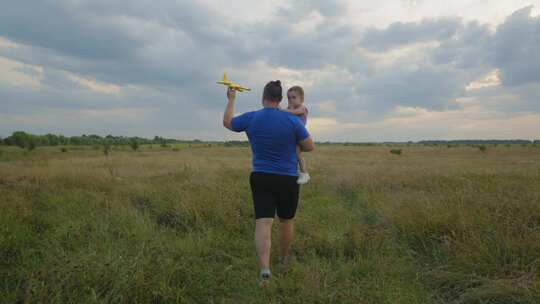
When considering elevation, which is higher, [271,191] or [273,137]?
[273,137]

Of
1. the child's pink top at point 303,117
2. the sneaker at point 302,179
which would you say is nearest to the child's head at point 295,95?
the child's pink top at point 303,117

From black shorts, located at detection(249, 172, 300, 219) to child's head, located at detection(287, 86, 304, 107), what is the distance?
3.68 feet

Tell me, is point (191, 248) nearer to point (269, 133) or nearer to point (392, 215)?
point (269, 133)

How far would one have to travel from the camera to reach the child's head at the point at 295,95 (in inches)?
148

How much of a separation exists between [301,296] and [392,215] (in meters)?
2.92

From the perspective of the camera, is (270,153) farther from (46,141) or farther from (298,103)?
(46,141)

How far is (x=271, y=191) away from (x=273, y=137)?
55 cm

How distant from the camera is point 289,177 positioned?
302 centimetres

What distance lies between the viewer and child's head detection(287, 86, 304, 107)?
376 cm

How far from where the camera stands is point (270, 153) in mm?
2941

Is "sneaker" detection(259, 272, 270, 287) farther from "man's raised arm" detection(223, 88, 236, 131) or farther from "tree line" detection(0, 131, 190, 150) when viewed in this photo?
"tree line" detection(0, 131, 190, 150)

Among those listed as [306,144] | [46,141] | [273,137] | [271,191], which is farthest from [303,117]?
[46,141]

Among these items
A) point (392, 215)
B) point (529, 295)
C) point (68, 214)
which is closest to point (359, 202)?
point (392, 215)

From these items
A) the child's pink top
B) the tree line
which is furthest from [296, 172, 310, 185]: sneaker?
the tree line
